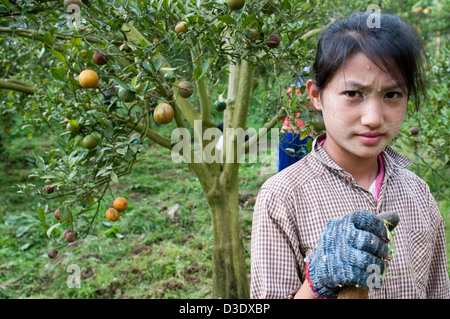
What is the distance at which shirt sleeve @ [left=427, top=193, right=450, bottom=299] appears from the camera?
1.17 m

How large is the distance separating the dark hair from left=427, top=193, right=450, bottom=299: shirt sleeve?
406 millimetres

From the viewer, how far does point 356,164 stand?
3.67 feet

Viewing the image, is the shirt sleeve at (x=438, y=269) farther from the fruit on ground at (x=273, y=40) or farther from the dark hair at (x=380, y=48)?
the fruit on ground at (x=273, y=40)

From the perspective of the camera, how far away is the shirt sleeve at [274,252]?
0.97 metres

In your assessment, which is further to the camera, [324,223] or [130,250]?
[130,250]

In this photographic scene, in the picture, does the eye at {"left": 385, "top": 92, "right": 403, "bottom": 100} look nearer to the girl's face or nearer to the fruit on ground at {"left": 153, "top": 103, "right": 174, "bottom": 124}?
the girl's face

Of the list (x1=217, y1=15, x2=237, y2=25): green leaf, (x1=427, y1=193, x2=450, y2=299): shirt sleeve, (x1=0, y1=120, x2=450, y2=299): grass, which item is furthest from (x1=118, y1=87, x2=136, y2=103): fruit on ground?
(x1=0, y1=120, x2=450, y2=299): grass

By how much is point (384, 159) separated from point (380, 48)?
1.17 ft

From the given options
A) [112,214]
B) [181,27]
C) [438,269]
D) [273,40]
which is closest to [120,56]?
[181,27]

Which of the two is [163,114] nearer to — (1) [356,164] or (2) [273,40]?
(2) [273,40]

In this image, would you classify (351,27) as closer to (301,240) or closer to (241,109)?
(301,240)

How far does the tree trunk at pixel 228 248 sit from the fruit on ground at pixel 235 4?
1366mm
